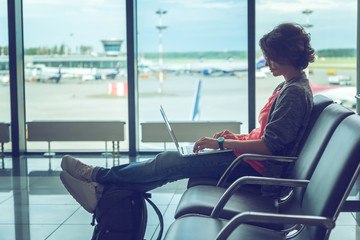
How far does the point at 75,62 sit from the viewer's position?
6754 millimetres

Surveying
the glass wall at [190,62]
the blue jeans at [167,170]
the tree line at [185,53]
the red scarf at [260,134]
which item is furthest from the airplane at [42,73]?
the red scarf at [260,134]

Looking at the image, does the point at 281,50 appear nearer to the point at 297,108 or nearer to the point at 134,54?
the point at 297,108

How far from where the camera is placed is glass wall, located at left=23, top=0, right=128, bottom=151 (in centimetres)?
659

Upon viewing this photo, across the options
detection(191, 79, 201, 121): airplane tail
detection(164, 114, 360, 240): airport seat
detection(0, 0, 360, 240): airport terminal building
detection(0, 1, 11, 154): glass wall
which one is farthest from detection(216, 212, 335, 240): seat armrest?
detection(0, 1, 11, 154): glass wall

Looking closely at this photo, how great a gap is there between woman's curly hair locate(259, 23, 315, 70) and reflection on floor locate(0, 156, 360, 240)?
1.26m

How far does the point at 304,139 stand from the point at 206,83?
13.0ft

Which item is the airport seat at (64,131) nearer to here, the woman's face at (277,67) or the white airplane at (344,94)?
the white airplane at (344,94)

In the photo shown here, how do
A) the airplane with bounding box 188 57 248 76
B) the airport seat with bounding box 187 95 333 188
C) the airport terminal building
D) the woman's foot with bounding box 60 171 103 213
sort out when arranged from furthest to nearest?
the airplane with bounding box 188 57 248 76
the airport terminal building
the woman's foot with bounding box 60 171 103 213
the airport seat with bounding box 187 95 333 188

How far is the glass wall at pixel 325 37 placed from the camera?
6.14 metres

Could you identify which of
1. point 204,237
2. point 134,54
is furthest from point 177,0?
point 204,237

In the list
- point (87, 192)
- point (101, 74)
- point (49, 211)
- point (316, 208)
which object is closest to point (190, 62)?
point (101, 74)

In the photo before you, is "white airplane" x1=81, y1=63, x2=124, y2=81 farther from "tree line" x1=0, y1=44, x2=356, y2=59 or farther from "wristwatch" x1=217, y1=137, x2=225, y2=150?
"wristwatch" x1=217, y1=137, x2=225, y2=150

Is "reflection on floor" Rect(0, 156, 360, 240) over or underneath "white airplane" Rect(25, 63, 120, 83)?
underneath

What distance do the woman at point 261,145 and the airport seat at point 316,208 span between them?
14.6 inches
